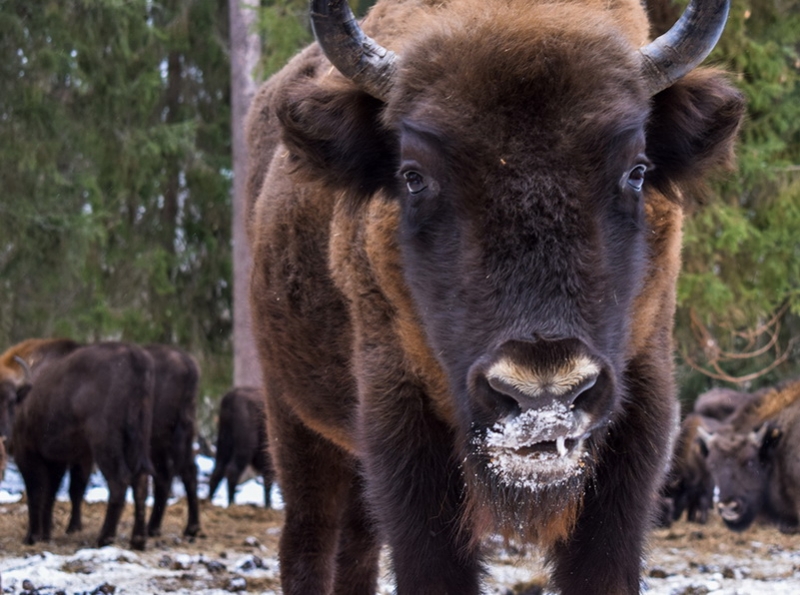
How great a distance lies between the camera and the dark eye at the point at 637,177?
3676 millimetres

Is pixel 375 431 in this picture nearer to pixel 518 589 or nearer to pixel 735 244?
pixel 518 589

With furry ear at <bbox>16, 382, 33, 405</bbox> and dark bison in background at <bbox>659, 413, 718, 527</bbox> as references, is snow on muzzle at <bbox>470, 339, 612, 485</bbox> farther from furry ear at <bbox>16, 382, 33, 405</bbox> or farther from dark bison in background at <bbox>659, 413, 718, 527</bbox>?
dark bison in background at <bbox>659, 413, 718, 527</bbox>

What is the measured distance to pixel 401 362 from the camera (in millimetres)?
4113

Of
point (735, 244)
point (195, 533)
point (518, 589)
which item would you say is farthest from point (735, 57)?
point (195, 533)

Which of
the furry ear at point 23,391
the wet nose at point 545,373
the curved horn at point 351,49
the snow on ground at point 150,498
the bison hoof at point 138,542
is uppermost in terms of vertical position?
the curved horn at point 351,49

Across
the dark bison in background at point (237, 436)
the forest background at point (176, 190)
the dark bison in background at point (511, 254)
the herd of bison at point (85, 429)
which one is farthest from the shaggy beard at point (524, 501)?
the dark bison in background at point (237, 436)

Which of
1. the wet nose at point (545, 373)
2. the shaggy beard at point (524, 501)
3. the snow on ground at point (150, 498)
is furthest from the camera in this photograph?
the snow on ground at point (150, 498)

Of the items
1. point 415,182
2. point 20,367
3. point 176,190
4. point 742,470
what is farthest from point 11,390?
point 415,182

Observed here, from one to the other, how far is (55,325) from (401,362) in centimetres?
1439

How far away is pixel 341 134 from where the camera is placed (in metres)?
4.09

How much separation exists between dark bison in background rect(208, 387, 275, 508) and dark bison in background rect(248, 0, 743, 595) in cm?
1036

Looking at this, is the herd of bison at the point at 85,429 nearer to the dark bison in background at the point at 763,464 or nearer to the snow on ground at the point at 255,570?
the snow on ground at the point at 255,570

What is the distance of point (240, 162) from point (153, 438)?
534cm

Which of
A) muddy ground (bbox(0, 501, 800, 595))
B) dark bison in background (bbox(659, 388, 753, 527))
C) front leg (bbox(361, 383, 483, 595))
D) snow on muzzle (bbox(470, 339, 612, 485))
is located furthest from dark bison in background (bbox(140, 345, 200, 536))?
snow on muzzle (bbox(470, 339, 612, 485))
